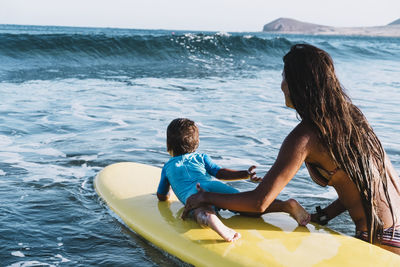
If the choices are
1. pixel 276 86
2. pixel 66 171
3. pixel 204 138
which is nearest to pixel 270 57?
pixel 276 86

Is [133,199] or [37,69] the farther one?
[37,69]

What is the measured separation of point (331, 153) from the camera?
7.93 feet

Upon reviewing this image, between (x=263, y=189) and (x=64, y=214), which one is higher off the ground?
(x=263, y=189)

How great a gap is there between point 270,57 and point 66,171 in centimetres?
1926

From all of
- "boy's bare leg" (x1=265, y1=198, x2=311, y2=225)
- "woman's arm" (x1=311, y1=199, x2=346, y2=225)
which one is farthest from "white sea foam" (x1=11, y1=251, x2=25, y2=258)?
"woman's arm" (x1=311, y1=199, x2=346, y2=225)

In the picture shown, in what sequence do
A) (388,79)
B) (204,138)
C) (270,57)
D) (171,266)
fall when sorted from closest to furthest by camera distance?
(171,266), (204,138), (388,79), (270,57)

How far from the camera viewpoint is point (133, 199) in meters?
3.78

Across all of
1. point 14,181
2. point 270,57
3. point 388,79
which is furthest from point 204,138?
point 270,57

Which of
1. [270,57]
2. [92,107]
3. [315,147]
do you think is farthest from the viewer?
[270,57]

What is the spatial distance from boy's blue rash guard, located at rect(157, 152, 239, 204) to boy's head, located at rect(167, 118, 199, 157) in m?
0.05

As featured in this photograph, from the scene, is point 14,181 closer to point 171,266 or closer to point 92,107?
point 171,266

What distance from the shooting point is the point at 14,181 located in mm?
4703

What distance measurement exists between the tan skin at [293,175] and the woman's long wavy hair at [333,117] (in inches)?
1.7

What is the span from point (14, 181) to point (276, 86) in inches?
375
